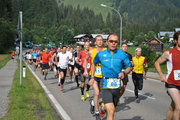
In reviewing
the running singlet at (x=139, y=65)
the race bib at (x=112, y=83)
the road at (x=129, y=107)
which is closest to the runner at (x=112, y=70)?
the race bib at (x=112, y=83)

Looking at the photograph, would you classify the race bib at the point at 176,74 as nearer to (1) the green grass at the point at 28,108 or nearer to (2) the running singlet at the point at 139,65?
(1) the green grass at the point at 28,108

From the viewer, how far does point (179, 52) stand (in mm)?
4844

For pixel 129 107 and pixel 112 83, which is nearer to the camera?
pixel 112 83

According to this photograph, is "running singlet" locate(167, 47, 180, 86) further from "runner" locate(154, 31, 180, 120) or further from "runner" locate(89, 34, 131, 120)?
"runner" locate(89, 34, 131, 120)

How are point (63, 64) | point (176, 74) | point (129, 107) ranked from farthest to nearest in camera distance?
point (63, 64) → point (129, 107) → point (176, 74)

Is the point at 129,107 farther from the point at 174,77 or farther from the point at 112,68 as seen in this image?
the point at 112,68

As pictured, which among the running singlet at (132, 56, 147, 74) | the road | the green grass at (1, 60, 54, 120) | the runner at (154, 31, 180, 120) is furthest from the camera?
the running singlet at (132, 56, 147, 74)

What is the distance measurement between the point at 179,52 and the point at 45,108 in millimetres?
4402

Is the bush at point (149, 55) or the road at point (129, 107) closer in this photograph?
the road at point (129, 107)

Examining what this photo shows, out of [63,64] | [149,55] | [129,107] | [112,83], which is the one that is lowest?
[129,107]

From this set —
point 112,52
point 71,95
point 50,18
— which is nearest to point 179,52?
point 112,52

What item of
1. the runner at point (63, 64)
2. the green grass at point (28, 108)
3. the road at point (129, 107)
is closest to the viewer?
the green grass at point (28, 108)

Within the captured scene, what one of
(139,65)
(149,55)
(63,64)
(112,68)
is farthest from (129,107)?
(149,55)

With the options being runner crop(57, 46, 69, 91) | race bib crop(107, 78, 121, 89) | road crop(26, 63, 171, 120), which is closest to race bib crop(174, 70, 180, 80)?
race bib crop(107, 78, 121, 89)
